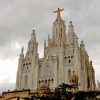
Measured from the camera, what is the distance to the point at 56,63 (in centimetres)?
8219

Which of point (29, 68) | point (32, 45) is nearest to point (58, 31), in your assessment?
point (32, 45)

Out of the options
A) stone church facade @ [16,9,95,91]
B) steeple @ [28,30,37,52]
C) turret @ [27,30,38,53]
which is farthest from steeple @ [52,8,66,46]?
steeple @ [28,30,37,52]

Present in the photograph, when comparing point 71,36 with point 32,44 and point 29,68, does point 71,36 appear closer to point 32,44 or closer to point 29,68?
point 32,44

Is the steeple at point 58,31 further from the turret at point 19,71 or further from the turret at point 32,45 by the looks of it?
the turret at point 19,71

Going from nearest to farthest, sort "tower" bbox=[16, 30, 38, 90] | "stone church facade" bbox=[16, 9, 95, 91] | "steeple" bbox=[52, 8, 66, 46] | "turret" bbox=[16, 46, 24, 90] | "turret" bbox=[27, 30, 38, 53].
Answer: "stone church facade" bbox=[16, 9, 95, 91], "tower" bbox=[16, 30, 38, 90], "turret" bbox=[16, 46, 24, 90], "steeple" bbox=[52, 8, 66, 46], "turret" bbox=[27, 30, 38, 53]

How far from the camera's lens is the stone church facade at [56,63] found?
80.2 metres

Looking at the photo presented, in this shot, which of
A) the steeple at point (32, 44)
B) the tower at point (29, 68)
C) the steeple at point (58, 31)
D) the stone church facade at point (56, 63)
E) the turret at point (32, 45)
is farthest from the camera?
the steeple at point (32, 44)

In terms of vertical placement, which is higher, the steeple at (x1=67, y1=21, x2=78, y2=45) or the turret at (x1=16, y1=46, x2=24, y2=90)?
the steeple at (x1=67, y1=21, x2=78, y2=45)

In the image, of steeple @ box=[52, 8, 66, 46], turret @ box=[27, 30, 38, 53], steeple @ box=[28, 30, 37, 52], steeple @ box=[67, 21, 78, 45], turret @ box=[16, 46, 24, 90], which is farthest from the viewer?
steeple @ box=[28, 30, 37, 52]

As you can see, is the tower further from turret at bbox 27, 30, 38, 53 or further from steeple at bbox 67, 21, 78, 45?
steeple at bbox 67, 21, 78, 45

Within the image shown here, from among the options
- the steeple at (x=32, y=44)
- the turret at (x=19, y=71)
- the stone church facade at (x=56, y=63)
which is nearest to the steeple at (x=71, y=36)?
the stone church facade at (x=56, y=63)

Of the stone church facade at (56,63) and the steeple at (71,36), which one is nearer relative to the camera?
the stone church facade at (56,63)

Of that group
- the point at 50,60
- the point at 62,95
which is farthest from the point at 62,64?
the point at 62,95

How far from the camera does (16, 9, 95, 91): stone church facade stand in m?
80.2
